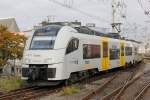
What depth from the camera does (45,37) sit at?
19.5m

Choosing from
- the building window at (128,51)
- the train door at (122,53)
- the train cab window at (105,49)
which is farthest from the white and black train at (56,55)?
the building window at (128,51)

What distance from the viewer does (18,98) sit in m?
15.7

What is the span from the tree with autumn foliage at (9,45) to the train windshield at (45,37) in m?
11.3

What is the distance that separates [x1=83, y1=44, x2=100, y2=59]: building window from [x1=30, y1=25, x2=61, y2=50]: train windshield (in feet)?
9.62

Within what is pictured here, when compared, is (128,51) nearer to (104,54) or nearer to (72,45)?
(104,54)

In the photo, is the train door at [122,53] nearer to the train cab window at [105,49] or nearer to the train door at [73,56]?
the train cab window at [105,49]

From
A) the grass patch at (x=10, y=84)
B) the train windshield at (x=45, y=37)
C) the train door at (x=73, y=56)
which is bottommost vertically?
the grass patch at (x=10, y=84)

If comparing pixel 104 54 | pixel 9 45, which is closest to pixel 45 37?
pixel 104 54

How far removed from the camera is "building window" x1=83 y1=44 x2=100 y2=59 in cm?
2217

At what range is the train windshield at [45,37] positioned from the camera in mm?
19141

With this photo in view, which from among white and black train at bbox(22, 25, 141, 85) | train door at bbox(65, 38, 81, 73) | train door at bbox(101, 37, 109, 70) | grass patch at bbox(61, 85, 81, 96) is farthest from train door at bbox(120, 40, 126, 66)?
grass patch at bbox(61, 85, 81, 96)

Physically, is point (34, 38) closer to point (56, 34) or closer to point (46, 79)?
point (56, 34)

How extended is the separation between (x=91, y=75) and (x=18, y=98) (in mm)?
10090

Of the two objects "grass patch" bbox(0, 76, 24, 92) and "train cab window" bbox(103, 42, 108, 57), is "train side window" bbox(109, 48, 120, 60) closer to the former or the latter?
"train cab window" bbox(103, 42, 108, 57)
